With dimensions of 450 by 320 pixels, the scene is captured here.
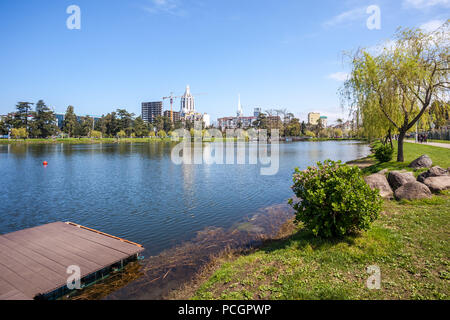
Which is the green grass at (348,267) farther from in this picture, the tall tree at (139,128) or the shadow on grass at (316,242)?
the tall tree at (139,128)

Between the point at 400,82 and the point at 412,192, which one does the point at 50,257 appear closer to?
the point at 412,192

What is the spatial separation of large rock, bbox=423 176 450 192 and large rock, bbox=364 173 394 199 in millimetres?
1520

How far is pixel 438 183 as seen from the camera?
10.8m

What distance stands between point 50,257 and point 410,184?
13006mm

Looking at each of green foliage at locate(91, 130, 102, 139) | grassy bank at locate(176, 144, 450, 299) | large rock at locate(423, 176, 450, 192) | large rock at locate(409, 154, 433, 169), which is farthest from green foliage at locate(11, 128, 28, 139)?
large rock at locate(423, 176, 450, 192)

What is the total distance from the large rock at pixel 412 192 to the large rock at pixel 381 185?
346mm

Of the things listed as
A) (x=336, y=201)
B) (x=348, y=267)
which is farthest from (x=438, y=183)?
(x=348, y=267)

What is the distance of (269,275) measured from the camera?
5648 mm

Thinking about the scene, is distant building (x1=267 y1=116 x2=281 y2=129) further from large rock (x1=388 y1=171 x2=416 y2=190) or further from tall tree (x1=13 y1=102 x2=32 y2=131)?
large rock (x1=388 y1=171 x2=416 y2=190)

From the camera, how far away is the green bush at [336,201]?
6.31m

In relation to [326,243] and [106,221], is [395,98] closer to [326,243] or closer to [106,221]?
[326,243]

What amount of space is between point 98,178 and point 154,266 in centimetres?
1749

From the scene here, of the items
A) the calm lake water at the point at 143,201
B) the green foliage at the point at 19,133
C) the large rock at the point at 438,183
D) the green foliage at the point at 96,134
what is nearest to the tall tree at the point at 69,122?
the green foliage at the point at 96,134
